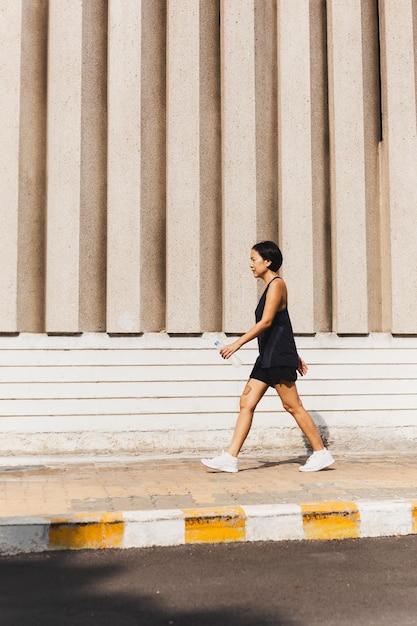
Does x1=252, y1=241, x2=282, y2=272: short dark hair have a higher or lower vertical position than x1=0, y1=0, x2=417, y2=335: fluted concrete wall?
lower

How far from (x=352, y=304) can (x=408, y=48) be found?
292 cm

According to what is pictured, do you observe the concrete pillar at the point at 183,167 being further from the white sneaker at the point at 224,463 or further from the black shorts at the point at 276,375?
the white sneaker at the point at 224,463

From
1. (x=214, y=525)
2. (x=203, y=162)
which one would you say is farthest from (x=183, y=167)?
(x=214, y=525)

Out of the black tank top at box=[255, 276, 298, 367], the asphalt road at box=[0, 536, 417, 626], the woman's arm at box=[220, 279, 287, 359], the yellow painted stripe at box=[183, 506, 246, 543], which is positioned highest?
the woman's arm at box=[220, 279, 287, 359]

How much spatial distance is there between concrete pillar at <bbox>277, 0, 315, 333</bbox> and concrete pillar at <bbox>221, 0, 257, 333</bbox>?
322 millimetres

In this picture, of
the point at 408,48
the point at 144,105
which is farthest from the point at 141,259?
the point at 408,48

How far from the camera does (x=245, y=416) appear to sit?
6.48 metres

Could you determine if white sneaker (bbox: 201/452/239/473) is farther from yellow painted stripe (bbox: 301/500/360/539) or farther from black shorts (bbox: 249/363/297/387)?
yellow painted stripe (bbox: 301/500/360/539)

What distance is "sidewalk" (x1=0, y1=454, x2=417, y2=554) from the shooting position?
15.2ft

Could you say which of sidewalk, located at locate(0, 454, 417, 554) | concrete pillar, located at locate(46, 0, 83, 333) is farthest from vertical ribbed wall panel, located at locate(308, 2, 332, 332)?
concrete pillar, located at locate(46, 0, 83, 333)

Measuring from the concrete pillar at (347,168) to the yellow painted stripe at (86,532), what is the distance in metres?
4.25

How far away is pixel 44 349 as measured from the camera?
303 inches

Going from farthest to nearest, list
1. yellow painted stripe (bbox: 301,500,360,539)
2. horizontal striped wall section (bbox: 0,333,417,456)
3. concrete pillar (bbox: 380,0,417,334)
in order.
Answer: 1. concrete pillar (bbox: 380,0,417,334)
2. horizontal striped wall section (bbox: 0,333,417,456)
3. yellow painted stripe (bbox: 301,500,360,539)

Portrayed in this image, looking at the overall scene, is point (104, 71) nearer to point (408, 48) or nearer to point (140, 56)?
point (140, 56)
